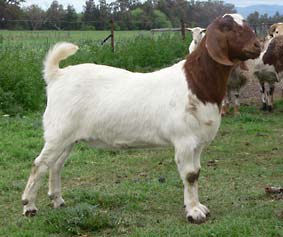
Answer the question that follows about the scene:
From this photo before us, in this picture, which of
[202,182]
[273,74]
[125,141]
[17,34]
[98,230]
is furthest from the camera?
[17,34]

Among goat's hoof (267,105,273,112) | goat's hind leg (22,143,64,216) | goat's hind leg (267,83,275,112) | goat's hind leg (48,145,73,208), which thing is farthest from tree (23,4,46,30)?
goat's hind leg (22,143,64,216)

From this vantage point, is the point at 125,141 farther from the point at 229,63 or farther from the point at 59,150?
the point at 229,63

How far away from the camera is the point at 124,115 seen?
6.27m

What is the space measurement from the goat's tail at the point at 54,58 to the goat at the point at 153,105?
0.01 metres

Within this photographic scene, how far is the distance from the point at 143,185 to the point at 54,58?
191 centimetres

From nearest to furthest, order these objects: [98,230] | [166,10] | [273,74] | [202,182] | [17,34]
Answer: [98,230]
[202,182]
[273,74]
[17,34]
[166,10]

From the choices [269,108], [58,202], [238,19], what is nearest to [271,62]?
[269,108]

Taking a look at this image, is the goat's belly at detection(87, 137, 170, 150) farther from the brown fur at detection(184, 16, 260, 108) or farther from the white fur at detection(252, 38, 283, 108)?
the white fur at detection(252, 38, 283, 108)

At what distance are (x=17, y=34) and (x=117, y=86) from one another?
20862 mm

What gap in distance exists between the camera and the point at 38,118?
41.0 ft

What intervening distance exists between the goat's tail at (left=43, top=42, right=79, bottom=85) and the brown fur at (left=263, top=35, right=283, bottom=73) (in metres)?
7.65

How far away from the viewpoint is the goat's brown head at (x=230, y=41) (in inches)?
239

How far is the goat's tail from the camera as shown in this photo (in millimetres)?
6629

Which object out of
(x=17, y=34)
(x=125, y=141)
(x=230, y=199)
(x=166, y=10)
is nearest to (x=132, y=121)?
(x=125, y=141)
